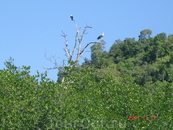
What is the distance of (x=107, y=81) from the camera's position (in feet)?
65.6

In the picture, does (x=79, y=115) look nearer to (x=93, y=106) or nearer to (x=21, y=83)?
(x=93, y=106)

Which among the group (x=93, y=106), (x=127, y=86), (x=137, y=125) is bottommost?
(x=137, y=125)

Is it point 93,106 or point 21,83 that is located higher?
point 21,83

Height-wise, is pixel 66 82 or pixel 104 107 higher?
pixel 66 82

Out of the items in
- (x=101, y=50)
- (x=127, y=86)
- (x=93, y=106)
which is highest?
(x=101, y=50)

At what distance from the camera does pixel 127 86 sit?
19312 millimetres

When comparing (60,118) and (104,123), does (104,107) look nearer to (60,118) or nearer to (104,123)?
(104,123)

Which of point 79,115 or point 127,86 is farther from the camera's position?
point 127,86

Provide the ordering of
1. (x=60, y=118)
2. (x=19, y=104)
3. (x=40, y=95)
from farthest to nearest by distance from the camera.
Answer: (x=40, y=95) → (x=19, y=104) → (x=60, y=118)

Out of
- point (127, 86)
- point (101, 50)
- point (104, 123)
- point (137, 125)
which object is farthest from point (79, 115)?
point (101, 50)

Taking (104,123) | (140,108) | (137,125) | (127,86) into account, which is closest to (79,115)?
(104,123)

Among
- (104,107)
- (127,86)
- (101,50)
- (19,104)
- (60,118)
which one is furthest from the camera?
(101,50)

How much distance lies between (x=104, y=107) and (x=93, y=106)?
1.33 metres

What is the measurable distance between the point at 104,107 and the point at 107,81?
262 centimetres
